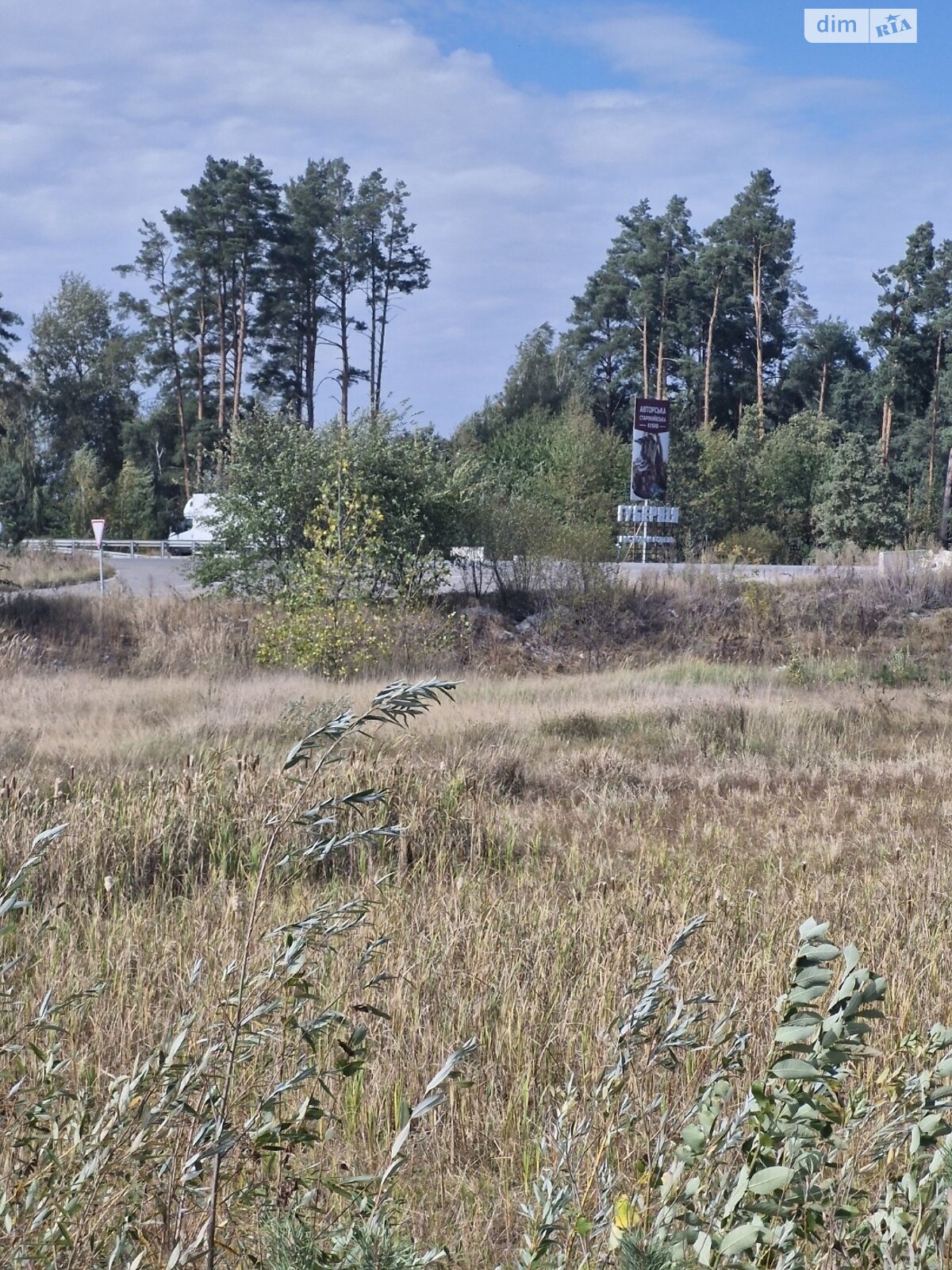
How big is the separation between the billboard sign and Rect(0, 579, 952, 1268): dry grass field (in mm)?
20950

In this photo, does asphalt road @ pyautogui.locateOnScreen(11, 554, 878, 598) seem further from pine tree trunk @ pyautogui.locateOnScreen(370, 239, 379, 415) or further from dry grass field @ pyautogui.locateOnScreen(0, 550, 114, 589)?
pine tree trunk @ pyautogui.locateOnScreen(370, 239, 379, 415)

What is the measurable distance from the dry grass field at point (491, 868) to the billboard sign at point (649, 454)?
2095 centimetres

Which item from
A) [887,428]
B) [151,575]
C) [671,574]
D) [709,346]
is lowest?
[151,575]

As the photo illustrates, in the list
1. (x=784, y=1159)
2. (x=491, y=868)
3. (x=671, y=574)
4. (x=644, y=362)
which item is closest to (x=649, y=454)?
(x=671, y=574)

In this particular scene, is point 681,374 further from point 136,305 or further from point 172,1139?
point 172,1139

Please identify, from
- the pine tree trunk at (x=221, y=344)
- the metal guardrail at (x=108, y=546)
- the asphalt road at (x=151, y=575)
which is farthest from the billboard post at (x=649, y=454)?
the pine tree trunk at (x=221, y=344)

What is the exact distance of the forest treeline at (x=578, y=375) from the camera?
44844mm

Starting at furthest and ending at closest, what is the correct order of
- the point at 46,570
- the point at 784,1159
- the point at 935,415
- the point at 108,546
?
the point at 935,415 → the point at 108,546 → the point at 46,570 → the point at 784,1159

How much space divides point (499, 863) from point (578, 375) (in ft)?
177

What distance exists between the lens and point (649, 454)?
3466cm

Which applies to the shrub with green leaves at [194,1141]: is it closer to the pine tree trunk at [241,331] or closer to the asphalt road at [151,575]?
the asphalt road at [151,575]

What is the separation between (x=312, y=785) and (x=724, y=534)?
37.1 meters

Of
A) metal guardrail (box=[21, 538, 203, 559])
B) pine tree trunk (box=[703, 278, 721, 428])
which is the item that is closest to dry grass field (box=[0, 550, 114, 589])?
metal guardrail (box=[21, 538, 203, 559])

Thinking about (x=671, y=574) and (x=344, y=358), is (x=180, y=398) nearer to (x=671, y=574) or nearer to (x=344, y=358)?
(x=344, y=358)
